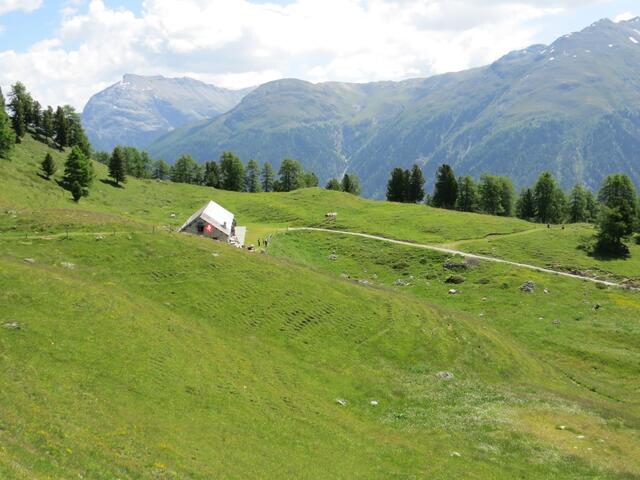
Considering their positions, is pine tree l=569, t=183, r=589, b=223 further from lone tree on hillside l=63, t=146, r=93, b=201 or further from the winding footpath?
lone tree on hillside l=63, t=146, r=93, b=201

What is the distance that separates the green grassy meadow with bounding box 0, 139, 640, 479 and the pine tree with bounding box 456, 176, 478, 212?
93997mm

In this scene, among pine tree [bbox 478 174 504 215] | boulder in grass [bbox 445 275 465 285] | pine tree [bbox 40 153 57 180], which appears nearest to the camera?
boulder in grass [bbox 445 275 465 285]

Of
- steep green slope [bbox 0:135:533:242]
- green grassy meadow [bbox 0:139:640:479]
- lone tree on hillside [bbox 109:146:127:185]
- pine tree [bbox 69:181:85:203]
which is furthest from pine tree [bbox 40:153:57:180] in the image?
green grassy meadow [bbox 0:139:640:479]

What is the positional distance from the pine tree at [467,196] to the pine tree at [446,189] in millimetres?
6024

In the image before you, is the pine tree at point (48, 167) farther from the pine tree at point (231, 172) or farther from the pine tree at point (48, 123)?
the pine tree at point (231, 172)

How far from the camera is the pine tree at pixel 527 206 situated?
169 meters

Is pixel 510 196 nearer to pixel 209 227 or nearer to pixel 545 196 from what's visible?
pixel 545 196

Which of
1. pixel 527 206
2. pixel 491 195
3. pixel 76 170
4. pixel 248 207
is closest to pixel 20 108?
pixel 76 170

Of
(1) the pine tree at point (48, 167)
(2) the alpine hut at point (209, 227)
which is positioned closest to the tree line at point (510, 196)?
(2) the alpine hut at point (209, 227)

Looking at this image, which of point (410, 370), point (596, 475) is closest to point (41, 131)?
point (410, 370)

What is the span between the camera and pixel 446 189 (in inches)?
6708

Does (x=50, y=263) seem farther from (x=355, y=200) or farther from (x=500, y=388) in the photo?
(x=355, y=200)

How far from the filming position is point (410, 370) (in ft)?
163

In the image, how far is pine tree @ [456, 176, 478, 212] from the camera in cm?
17600
